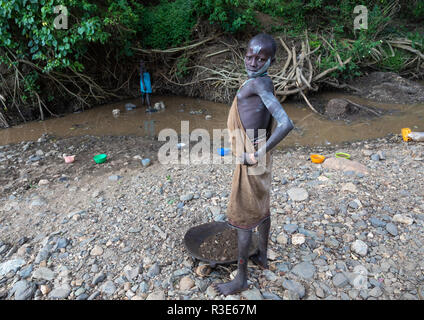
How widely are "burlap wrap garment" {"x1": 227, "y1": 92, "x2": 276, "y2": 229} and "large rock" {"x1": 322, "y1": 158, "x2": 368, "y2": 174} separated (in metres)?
2.03

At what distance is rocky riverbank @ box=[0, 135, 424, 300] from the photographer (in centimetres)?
203

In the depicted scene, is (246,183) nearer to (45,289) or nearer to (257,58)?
(257,58)

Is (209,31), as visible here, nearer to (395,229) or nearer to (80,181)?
(80,181)

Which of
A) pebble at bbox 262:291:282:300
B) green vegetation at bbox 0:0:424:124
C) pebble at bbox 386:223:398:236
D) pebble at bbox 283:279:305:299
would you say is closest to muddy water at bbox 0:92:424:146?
green vegetation at bbox 0:0:424:124

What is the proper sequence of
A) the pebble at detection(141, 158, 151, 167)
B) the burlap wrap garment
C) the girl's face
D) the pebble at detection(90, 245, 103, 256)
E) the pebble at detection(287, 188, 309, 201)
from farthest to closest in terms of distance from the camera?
the pebble at detection(141, 158, 151, 167) → the pebble at detection(287, 188, 309, 201) → the pebble at detection(90, 245, 103, 256) → the burlap wrap garment → the girl's face

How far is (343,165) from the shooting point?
3.53 m

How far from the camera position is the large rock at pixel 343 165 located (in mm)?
3457

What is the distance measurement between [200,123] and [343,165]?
297 cm

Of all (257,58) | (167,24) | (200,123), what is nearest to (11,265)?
(257,58)

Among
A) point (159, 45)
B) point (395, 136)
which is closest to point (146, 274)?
point (395, 136)

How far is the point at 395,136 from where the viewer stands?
4625 millimetres

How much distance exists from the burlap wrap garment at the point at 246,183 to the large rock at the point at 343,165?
2.03 metres

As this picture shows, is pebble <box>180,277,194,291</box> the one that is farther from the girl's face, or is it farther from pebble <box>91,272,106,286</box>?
the girl's face

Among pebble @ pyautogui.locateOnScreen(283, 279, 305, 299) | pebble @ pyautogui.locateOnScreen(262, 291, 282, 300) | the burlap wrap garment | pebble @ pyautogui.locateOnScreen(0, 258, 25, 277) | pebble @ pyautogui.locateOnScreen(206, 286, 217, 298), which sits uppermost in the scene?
the burlap wrap garment
